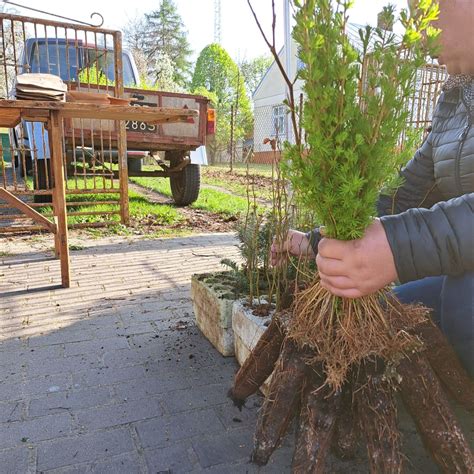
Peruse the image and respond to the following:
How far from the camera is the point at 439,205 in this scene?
1104 mm

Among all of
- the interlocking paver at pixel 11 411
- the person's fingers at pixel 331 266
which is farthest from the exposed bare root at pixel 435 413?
the interlocking paver at pixel 11 411

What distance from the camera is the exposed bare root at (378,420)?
1.16 meters

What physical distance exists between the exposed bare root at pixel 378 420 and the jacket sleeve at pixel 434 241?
0.30m

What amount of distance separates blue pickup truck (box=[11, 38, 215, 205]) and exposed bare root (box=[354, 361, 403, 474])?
4.80 meters

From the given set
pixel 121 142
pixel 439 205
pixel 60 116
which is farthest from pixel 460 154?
pixel 121 142

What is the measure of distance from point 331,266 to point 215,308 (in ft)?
4.53

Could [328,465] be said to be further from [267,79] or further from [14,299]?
[267,79]

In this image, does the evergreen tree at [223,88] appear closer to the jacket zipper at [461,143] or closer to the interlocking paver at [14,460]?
the jacket zipper at [461,143]

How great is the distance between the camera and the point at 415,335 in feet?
4.07

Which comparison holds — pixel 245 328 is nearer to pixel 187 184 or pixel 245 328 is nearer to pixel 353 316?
pixel 353 316

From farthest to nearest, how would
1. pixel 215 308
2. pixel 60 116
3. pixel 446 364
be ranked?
pixel 60 116 < pixel 215 308 < pixel 446 364

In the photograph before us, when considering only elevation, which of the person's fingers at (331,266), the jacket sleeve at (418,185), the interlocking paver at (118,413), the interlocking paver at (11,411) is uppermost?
the jacket sleeve at (418,185)

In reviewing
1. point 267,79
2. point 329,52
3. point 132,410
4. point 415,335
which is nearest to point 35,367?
point 132,410

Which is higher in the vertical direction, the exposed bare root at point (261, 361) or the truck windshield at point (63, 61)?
the truck windshield at point (63, 61)
